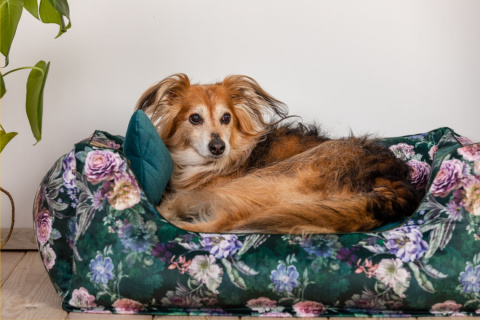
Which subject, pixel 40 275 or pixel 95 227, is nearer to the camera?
pixel 95 227

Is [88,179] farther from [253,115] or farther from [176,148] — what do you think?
[253,115]

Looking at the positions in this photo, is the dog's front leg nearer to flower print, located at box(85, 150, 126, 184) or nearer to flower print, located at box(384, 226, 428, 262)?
flower print, located at box(85, 150, 126, 184)

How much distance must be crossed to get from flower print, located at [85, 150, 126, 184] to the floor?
525 millimetres

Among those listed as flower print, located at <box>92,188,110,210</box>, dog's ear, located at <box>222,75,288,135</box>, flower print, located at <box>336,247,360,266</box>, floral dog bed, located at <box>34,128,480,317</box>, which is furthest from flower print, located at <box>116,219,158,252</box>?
dog's ear, located at <box>222,75,288,135</box>

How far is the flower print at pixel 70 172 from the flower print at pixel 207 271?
0.64 metres

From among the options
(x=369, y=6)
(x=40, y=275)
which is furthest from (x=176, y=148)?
(x=369, y=6)

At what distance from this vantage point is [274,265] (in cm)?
235

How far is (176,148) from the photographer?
3.15m


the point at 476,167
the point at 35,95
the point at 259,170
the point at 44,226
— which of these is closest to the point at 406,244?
the point at 476,167

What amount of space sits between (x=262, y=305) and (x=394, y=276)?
0.49m

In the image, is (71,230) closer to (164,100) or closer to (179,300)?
(179,300)

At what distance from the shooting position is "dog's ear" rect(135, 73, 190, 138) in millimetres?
3055

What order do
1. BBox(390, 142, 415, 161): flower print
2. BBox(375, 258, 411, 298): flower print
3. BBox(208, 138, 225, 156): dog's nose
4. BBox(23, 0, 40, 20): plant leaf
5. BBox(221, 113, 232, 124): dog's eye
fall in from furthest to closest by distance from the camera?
BBox(390, 142, 415, 161): flower print
BBox(221, 113, 232, 124): dog's eye
BBox(208, 138, 225, 156): dog's nose
BBox(23, 0, 40, 20): plant leaf
BBox(375, 258, 411, 298): flower print

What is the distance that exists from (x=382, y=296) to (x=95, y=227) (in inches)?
43.1
